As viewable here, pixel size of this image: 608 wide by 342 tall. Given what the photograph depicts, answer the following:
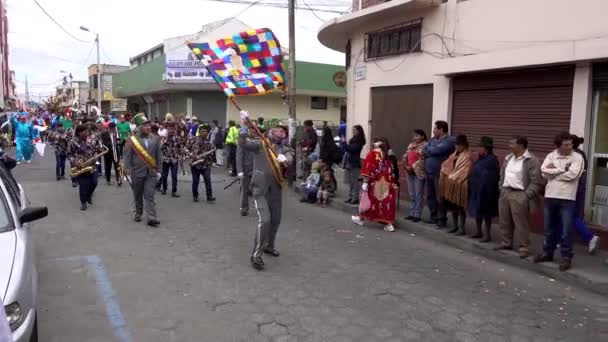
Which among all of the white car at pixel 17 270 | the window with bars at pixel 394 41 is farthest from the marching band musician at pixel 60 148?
the white car at pixel 17 270

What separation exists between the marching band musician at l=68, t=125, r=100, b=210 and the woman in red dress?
5.36 metres

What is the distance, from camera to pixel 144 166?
8.60 m

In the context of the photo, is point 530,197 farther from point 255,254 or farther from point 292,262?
point 255,254

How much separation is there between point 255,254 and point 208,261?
700 mm

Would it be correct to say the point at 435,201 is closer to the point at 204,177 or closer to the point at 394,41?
the point at 394,41

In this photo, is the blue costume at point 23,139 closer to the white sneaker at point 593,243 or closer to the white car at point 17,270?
the white car at point 17,270

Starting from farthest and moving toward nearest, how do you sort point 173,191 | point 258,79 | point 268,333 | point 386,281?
point 173,191 < point 258,79 < point 386,281 < point 268,333

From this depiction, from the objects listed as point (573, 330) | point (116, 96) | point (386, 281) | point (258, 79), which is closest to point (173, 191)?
point (258, 79)

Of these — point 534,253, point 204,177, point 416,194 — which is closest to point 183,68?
point 204,177

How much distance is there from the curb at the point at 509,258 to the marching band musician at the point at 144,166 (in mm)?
4359

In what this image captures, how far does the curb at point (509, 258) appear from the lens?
5871 millimetres

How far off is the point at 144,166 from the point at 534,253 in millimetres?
6295

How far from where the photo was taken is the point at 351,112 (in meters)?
13.0

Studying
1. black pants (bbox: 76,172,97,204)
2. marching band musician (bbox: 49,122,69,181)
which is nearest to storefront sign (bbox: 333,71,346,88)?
black pants (bbox: 76,172,97,204)
